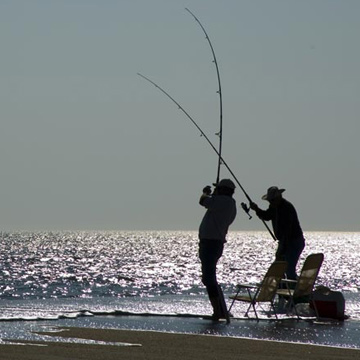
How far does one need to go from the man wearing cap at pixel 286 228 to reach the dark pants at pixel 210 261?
1.67 meters

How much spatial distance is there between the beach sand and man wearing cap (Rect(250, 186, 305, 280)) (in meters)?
4.24

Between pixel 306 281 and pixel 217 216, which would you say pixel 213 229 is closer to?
pixel 217 216

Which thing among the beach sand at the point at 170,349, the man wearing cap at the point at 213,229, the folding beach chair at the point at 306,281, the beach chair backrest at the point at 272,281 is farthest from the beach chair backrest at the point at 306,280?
the beach sand at the point at 170,349

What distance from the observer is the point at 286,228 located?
47.2 ft

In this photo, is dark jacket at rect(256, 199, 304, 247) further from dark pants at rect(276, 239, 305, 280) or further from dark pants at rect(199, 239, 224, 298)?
dark pants at rect(199, 239, 224, 298)

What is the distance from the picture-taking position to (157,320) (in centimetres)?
1230

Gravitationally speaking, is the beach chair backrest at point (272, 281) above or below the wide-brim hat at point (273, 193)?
below

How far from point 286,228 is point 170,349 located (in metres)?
5.38

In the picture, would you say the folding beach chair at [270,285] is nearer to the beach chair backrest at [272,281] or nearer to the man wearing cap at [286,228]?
the beach chair backrest at [272,281]

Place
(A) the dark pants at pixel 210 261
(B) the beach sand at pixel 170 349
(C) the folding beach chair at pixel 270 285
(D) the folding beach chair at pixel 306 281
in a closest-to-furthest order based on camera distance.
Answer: (B) the beach sand at pixel 170 349
(C) the folding beach chair at pixel 270 285
(A) the dark pants at pixel 210 261
(D) the folding beach chair at pixel 306 281

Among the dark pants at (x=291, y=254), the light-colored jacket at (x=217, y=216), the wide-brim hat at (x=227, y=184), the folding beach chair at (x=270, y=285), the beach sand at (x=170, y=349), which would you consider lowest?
the beach sand at (x=170, y=349)

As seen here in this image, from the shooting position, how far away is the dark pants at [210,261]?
12.8 m

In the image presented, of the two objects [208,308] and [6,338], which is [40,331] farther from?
[208,308]

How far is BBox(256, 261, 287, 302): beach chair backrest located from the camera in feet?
41.4
